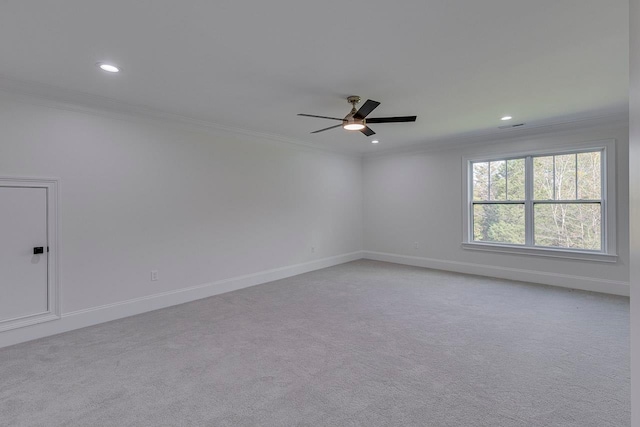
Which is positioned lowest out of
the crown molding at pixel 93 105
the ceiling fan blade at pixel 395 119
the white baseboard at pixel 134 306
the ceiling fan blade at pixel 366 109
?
the white baseboard at pixel 134 306


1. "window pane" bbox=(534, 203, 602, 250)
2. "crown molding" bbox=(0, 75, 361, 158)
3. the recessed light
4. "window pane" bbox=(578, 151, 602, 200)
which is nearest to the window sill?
"window pane" bbox=(534, 203, 602, 250)

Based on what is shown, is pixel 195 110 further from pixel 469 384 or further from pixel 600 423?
pixel 600 423

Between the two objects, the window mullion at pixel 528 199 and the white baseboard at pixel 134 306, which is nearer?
the white baseboard at pixel 134 306

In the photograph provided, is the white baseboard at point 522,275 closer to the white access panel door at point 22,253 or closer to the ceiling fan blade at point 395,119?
the ceiling fan blade at point 395,119

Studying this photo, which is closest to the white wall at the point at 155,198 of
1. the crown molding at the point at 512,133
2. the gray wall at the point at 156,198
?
the gray wall at the point at 156,198

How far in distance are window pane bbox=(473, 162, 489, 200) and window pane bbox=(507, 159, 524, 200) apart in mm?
368

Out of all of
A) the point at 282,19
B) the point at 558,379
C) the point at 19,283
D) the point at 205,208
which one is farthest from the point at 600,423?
the point at 19,283

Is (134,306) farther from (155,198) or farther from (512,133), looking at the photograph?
(512,133)

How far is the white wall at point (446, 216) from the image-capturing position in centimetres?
461

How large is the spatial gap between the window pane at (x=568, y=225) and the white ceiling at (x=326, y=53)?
5.10 feet

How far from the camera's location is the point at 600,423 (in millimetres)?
1992

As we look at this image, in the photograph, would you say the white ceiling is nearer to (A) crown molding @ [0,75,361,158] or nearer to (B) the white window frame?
(A) crown molding @ [0,75,361,158]

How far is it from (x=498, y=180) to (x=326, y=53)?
4539mm

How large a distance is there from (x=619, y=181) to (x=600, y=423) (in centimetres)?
395
